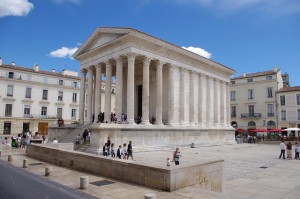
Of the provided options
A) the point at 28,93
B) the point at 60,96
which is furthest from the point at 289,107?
the point at 28,93

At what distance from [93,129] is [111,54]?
9.42m

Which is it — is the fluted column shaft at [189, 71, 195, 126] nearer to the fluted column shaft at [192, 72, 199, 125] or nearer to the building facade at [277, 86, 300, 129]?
→ the fluted column shaft at [192, 72, 199, 125]

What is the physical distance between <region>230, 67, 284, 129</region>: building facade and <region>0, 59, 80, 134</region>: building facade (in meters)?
34.1

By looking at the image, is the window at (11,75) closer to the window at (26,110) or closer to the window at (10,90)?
the window at (10,90)

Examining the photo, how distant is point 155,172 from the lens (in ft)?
26.1

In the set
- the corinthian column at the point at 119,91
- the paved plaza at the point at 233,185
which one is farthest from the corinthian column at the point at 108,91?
the paved plaza at the point at 233,185

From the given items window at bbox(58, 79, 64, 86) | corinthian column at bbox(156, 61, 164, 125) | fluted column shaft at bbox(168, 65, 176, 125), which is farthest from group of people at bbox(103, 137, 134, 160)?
window at bbox(58, 79, 64, 86)

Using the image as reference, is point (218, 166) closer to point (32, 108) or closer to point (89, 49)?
point (89, 49)

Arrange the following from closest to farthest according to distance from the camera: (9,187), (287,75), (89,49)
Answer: (9,187) < (89,49) < (287,75)

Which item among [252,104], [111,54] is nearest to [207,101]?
[111,54]

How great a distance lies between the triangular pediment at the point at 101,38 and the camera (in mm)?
24709

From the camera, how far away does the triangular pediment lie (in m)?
24.7

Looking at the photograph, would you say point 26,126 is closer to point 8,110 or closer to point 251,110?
point 8,110

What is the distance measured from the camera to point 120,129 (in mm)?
20688
